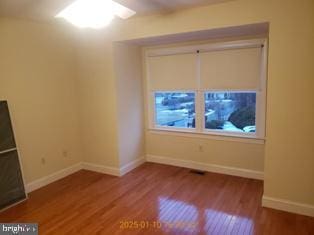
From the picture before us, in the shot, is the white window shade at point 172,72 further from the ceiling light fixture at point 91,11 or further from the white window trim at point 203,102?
the ceiling light fixture at point 91,11

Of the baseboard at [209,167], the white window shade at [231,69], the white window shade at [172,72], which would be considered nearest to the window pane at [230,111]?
the white window shade at [231,69]

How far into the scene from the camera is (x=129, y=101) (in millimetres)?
4145

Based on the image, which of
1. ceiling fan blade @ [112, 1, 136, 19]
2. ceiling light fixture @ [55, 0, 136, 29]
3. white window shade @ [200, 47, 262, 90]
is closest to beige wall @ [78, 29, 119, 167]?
ceiling fan blade @ [112, 1, 136, 19]

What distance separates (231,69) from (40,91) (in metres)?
2.81

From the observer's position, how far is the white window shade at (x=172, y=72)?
401 cm

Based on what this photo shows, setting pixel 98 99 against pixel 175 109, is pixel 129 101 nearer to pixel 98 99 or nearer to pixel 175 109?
pixel 98 99

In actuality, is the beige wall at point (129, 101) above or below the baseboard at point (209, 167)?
above

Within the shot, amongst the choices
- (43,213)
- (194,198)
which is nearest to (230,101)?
(194,198)

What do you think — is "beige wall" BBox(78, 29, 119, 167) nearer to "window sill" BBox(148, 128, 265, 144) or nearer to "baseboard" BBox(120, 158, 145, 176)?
"baseboard" BBox(120, 158, 145, 176)

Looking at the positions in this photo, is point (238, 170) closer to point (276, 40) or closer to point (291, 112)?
point (291, 112)

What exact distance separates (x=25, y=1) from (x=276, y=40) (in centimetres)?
274

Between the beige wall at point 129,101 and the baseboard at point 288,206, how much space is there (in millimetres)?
2193

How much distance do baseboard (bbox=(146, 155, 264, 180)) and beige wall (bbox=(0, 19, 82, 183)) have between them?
4.81ft

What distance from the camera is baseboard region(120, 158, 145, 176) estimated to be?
13.4ft
